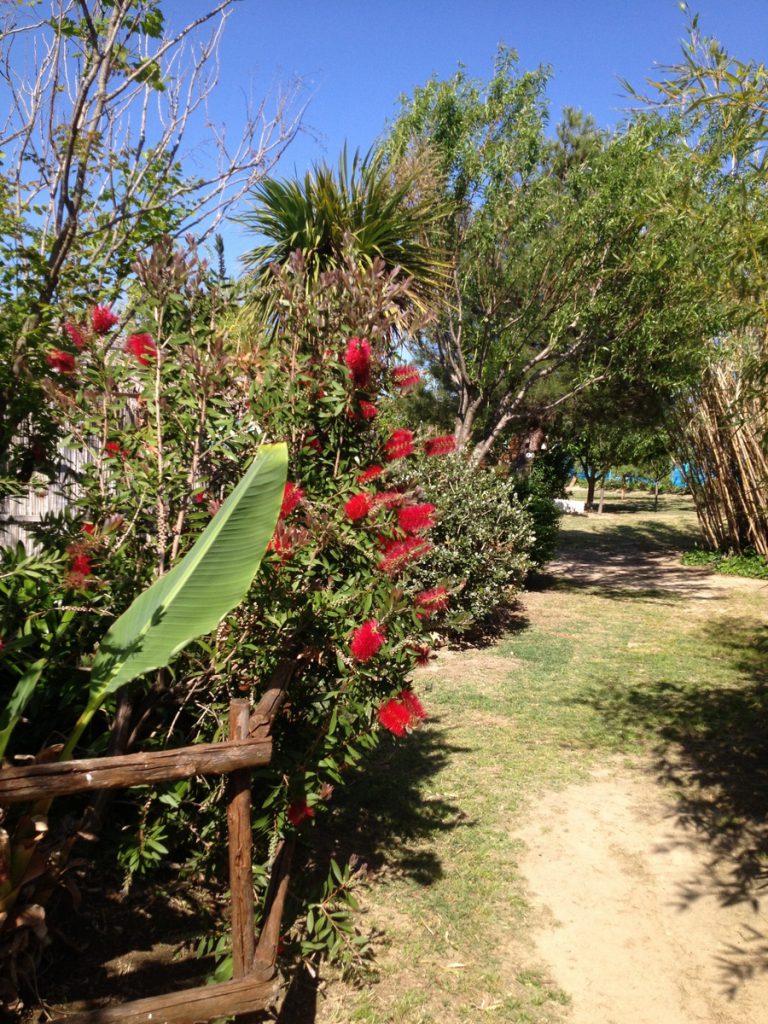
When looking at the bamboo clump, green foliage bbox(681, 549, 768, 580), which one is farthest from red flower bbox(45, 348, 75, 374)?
green foliage bbox(681, 549, 768, 580)

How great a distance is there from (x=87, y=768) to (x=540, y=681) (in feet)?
20.1

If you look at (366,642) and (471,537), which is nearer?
(366,642)

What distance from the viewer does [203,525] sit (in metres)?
2.63

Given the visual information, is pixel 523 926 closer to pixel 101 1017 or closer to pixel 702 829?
pixel 702 829

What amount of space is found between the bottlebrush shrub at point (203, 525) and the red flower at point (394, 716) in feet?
0.27

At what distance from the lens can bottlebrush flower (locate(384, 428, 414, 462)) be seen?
2.90 m

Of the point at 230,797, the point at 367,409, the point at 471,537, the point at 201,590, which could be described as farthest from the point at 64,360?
the point at 471,537

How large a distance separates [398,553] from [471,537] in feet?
19.8

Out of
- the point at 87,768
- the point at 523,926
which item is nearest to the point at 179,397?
the point at 87,768

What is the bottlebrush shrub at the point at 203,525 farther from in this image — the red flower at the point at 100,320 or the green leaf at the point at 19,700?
the green leaf at the point at 19,700

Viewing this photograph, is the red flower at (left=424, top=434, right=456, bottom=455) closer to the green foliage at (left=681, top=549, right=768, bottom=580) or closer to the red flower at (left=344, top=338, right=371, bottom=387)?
the red flower at (left=344, top=338, right=371, bottom=387)

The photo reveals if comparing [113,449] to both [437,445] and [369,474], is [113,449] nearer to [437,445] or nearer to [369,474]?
[369,474]

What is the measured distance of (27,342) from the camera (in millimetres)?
3141

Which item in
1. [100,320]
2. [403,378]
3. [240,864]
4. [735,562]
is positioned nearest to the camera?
[240,864]
